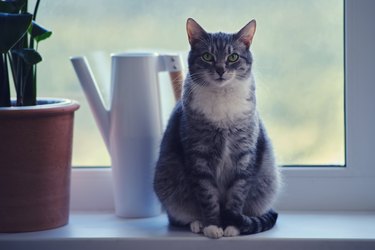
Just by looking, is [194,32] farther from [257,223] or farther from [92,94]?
[257,223]

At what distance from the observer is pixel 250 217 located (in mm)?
1673

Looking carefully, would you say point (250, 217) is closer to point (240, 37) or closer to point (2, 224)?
point (240, 37)

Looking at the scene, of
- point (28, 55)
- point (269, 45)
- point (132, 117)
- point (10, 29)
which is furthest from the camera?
point (269, 45)

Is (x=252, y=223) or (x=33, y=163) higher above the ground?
(x=33, y=163)

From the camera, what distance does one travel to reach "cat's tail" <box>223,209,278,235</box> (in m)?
1.63

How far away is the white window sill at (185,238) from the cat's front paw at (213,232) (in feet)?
0.04

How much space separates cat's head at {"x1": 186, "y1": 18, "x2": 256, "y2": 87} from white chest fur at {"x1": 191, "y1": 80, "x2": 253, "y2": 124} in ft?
0.06

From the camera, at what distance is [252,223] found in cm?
164

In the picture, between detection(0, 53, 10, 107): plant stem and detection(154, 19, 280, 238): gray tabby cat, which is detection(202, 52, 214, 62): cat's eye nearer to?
detection(154, 19, 280, 238): gray tabby cat


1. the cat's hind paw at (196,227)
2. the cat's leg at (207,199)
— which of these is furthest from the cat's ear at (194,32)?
the cat's hind paw at (196,227)

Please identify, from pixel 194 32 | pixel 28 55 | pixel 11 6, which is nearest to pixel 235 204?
pixel 194 32

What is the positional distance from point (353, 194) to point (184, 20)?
71cm

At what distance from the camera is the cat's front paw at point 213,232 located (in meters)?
1.59

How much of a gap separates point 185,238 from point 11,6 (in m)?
0.72
